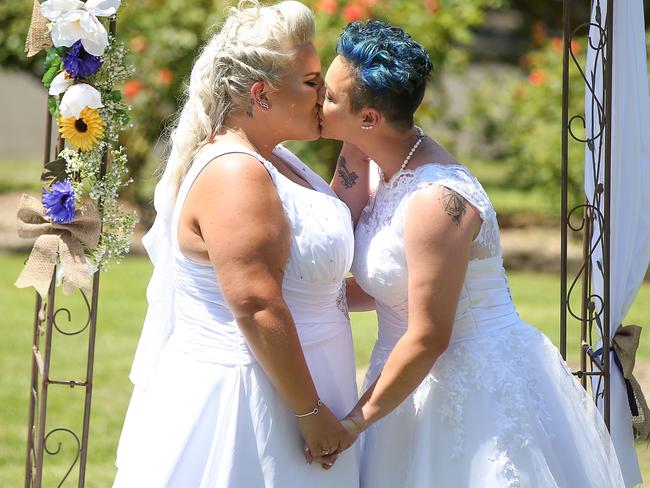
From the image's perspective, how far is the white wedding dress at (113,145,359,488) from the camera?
3.20m

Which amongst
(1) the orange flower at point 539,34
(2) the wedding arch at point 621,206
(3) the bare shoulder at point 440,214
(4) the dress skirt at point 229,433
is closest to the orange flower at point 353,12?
(1) the orange flower at point 539,34

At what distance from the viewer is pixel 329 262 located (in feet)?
10.6

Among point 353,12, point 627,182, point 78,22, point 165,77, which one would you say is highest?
point 78,22

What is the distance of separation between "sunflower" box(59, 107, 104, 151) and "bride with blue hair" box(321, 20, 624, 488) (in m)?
0.93

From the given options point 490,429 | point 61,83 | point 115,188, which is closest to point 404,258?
point 490,429

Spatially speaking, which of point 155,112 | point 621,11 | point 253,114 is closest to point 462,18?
point 155,112

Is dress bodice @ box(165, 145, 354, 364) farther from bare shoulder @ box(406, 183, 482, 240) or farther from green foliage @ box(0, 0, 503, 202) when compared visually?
green foliage @ box(0, 0, 503, 202)

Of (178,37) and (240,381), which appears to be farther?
(178,37)

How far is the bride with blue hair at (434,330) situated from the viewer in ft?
10.5

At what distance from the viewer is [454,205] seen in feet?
10.5

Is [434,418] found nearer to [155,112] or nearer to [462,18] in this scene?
[462,18]

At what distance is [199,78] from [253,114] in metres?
0.21

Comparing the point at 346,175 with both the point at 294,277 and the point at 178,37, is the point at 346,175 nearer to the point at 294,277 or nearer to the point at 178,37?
the point at 294,277

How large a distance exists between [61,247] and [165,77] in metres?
8.25
